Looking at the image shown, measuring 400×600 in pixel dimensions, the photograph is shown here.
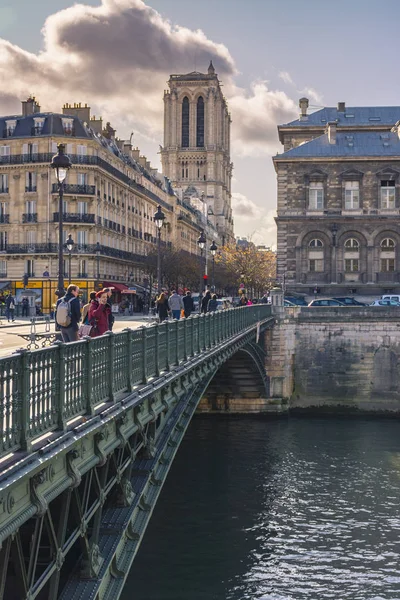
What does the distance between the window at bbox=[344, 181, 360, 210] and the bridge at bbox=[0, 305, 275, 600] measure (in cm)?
3899

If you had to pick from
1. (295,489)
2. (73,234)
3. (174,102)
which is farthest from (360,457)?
(174,102)

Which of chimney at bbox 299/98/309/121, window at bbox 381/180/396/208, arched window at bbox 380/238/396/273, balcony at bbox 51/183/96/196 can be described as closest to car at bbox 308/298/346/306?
arched window at bbox 380/238/396/273

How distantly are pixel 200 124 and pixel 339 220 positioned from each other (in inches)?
4074

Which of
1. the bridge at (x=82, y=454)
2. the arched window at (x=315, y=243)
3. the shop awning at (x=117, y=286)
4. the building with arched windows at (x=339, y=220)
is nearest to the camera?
the bridge at (x=82, y=454)

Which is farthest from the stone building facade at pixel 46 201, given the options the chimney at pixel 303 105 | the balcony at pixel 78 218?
the chimney at pixel 303 105

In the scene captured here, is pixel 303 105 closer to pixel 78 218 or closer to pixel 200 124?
pixel 78 218

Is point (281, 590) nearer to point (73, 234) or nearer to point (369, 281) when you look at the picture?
point (369, 281)

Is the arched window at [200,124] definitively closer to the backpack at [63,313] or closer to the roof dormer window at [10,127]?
the roof dormer window at [10,127]

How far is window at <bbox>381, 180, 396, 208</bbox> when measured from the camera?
5509cm

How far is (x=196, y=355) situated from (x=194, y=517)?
20.7ft

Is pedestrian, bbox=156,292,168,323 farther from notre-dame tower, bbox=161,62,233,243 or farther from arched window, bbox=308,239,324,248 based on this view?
notre-dame tower, bbox=161,62,233,243

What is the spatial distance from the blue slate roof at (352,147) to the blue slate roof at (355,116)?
10880mm

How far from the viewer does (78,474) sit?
880 cm

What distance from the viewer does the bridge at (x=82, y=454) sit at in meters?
7.66
